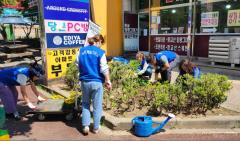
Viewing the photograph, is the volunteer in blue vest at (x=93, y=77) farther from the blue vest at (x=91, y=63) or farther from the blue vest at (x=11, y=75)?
the blue vest at (x=11, y=75)

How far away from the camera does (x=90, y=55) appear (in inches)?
201

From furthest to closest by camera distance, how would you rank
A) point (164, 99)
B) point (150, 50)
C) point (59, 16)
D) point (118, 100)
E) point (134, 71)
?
1. point (150, 50)
2. point (59, 16)
3. point (134, 71)
4. point (118, 100)
5. point (164, 99)

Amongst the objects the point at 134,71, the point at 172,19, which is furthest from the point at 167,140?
the point at 172,19

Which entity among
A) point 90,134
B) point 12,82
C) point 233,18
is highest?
point 233,18

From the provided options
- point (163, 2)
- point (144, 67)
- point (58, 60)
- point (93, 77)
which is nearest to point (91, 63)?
point (93, 77)

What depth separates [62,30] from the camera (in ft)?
29.0

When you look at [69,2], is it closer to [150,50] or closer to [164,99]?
[164,99]

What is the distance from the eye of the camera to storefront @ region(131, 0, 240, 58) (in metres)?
10.8

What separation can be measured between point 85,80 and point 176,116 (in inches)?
74.8

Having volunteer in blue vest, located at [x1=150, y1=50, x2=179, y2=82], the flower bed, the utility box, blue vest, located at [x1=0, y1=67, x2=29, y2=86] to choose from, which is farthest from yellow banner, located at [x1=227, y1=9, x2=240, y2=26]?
blue vest, located at [x1=0, y1=67, x2=29, y2=86]

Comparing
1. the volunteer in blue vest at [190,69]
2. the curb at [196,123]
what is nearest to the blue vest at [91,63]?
the curb at [196,123]

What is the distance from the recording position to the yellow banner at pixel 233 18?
34.1 feet

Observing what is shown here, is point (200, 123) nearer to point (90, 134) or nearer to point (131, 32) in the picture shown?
point (90, 134)

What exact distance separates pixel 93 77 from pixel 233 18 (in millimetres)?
7374
